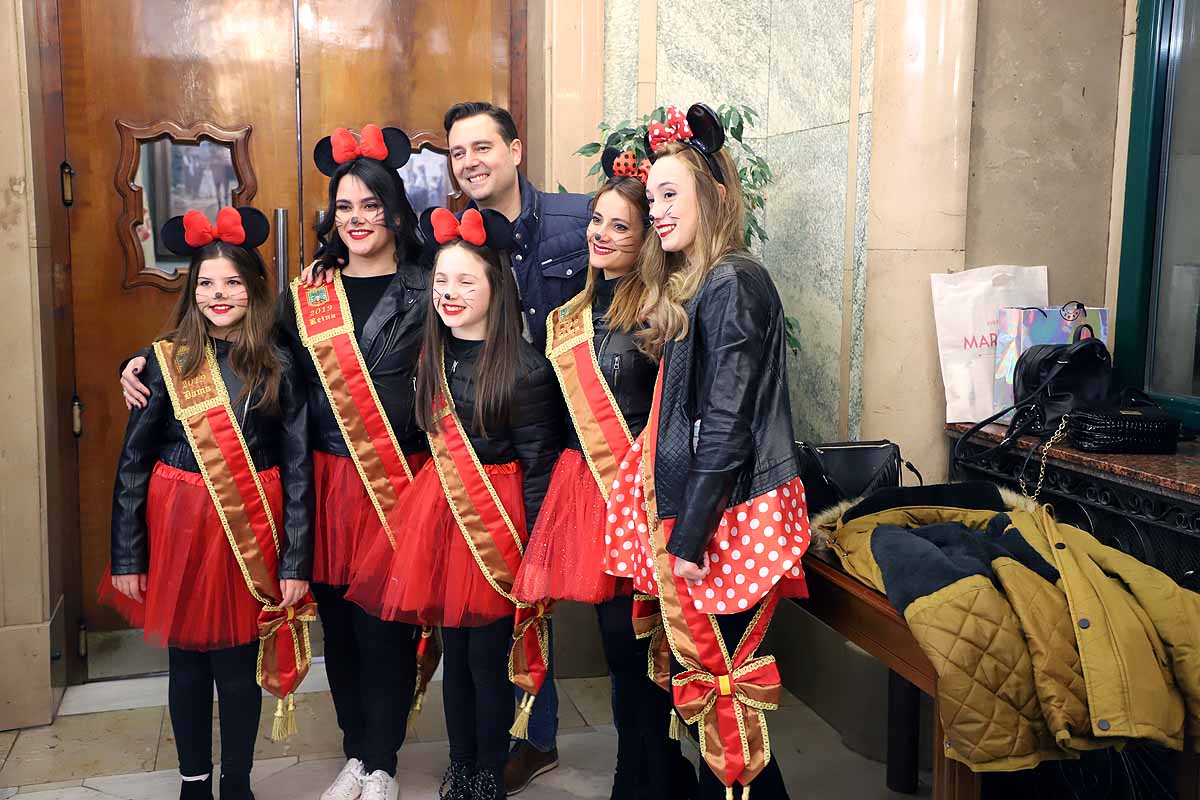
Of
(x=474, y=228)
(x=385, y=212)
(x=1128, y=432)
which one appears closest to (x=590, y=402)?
(x=474, y=228)

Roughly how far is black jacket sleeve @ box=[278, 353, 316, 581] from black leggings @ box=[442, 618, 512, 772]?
0.40 metres

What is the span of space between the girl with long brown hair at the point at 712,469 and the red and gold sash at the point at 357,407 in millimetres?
635

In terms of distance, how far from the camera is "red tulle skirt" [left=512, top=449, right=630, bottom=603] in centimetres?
245

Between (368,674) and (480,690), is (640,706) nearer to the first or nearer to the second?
(480,690)

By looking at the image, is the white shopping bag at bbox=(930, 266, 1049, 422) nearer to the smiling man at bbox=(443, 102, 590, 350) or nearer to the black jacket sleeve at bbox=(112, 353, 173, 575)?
the smiling man at bbox=(443, 102, 590, 350)

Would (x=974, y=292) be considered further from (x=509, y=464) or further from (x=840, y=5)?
(x=509, y=464)

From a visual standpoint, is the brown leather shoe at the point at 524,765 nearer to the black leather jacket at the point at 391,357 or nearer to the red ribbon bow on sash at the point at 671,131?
the black leather jacket at the point at 391,357

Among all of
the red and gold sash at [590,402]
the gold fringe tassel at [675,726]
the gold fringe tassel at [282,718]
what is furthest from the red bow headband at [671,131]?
the gold fringe tassel at [282,718]

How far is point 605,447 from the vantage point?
8.05ft

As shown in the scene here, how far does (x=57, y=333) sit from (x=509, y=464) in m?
1.72

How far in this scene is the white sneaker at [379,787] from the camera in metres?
2.75

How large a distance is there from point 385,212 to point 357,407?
489 millimetres

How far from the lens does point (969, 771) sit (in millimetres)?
2035

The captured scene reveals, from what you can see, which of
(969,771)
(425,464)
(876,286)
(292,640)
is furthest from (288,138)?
(969,771)
